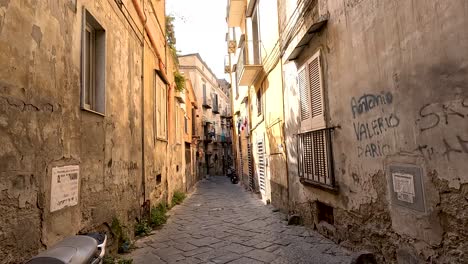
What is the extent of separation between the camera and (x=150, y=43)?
25.7ft

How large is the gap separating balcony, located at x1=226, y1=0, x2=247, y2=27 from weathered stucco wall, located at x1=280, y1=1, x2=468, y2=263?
8450 mm

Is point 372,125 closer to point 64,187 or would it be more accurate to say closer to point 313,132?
point 313,132

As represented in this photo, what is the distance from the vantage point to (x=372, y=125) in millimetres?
3750

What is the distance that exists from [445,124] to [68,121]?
353cm

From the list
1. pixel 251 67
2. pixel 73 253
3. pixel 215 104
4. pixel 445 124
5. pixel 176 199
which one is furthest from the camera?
pixel 215 104

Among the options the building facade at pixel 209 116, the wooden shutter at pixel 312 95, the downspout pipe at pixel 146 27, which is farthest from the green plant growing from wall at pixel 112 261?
the building facade at pixel 209 116

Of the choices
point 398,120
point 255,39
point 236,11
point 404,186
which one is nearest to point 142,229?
point 404,186

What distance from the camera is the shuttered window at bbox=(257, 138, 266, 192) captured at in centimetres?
1104

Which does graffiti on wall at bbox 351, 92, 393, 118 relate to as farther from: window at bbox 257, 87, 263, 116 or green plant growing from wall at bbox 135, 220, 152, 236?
window at bbox 257, 87, 263, 116

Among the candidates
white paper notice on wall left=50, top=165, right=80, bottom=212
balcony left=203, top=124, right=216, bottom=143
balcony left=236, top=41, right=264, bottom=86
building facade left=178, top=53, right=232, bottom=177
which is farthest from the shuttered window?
balcony left=203, top=124, right=216, bottom=143

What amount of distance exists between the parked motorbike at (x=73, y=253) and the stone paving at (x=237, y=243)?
7.46 feet

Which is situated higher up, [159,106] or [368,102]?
[159,106]

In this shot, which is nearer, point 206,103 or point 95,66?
point 95,66

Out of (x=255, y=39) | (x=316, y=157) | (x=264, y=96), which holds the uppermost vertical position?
(x=255, y=39)
